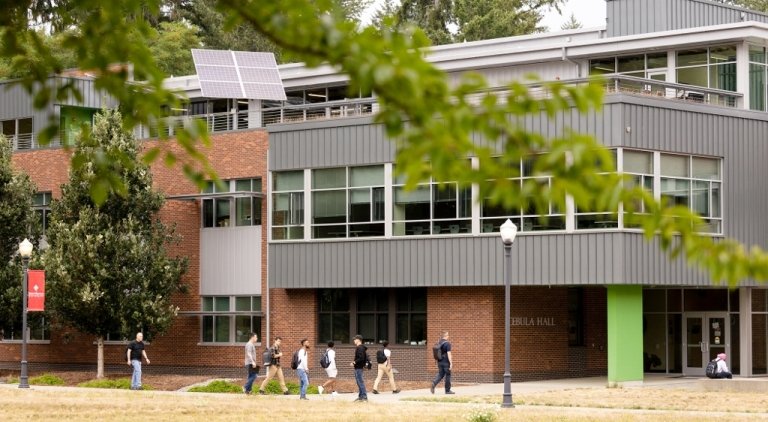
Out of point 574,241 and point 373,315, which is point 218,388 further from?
point 574,241

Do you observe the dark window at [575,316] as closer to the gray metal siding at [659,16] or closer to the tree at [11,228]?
the gray metal siding at [659,16]

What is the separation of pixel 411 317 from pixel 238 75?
1046 cm

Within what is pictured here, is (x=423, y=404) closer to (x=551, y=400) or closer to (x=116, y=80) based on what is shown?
(x=551, y=400)

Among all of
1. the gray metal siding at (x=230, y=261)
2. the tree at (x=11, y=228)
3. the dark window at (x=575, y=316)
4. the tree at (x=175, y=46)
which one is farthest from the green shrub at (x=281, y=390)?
the tree at (x=175, y=46)

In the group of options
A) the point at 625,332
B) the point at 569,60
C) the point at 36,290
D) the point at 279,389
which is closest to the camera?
the point at 279,389

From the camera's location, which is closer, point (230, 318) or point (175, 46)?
point (230, 318)

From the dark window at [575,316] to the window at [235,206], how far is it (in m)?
10.2

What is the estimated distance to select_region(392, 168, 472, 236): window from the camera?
42.5 metres

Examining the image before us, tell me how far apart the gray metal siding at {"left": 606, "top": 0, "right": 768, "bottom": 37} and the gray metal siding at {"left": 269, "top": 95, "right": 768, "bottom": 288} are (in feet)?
14.1

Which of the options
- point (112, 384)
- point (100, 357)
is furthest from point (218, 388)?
point (100, 357)

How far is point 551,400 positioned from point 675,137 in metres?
10.5

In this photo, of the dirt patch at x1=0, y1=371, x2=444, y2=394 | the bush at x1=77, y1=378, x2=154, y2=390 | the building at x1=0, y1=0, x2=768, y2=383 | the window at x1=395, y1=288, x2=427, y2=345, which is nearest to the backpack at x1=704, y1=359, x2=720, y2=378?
the building at x1=0, y1=0, x2=768, y2=383

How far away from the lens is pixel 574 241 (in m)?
40.2

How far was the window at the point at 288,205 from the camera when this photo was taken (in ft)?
149
